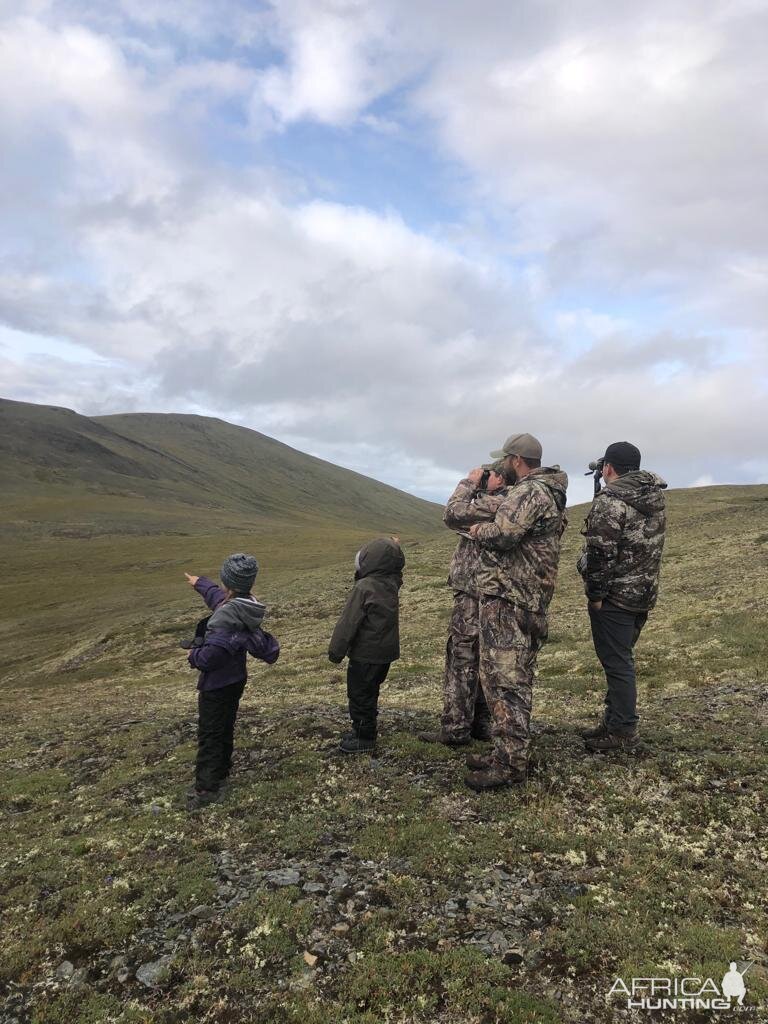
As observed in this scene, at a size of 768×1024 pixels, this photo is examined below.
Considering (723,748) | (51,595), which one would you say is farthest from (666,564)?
(51,595)

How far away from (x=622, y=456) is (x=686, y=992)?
6833 mm

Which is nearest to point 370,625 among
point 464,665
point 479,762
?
point 464,665

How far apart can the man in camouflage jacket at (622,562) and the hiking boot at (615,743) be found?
0.02 meters

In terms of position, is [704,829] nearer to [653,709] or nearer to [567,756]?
[567,756]

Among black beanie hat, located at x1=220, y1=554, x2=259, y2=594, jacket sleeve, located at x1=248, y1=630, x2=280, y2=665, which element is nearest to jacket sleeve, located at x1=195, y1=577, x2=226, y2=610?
black beanie hat, located at x1=220, y1=554, x2=259, y2=594

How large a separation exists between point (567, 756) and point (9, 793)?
9980 millimetres

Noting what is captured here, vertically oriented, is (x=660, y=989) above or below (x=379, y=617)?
below

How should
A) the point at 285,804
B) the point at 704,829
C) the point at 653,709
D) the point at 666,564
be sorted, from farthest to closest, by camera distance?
the point at 666,564, the point at 653,709, the point at 285,804, the point at 704,829

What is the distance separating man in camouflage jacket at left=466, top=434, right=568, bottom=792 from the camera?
27.5 ft

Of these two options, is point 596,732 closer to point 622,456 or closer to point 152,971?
point 622,456

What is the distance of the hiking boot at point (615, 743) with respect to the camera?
31.3ft

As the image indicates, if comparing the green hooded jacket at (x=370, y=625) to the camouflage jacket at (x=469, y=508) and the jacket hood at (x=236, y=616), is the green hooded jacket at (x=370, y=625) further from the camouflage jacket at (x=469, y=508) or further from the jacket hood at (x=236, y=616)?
the jacket hood at (x=236, y=616)

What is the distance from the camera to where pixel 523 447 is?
356 inches

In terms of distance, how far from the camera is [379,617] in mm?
10430
